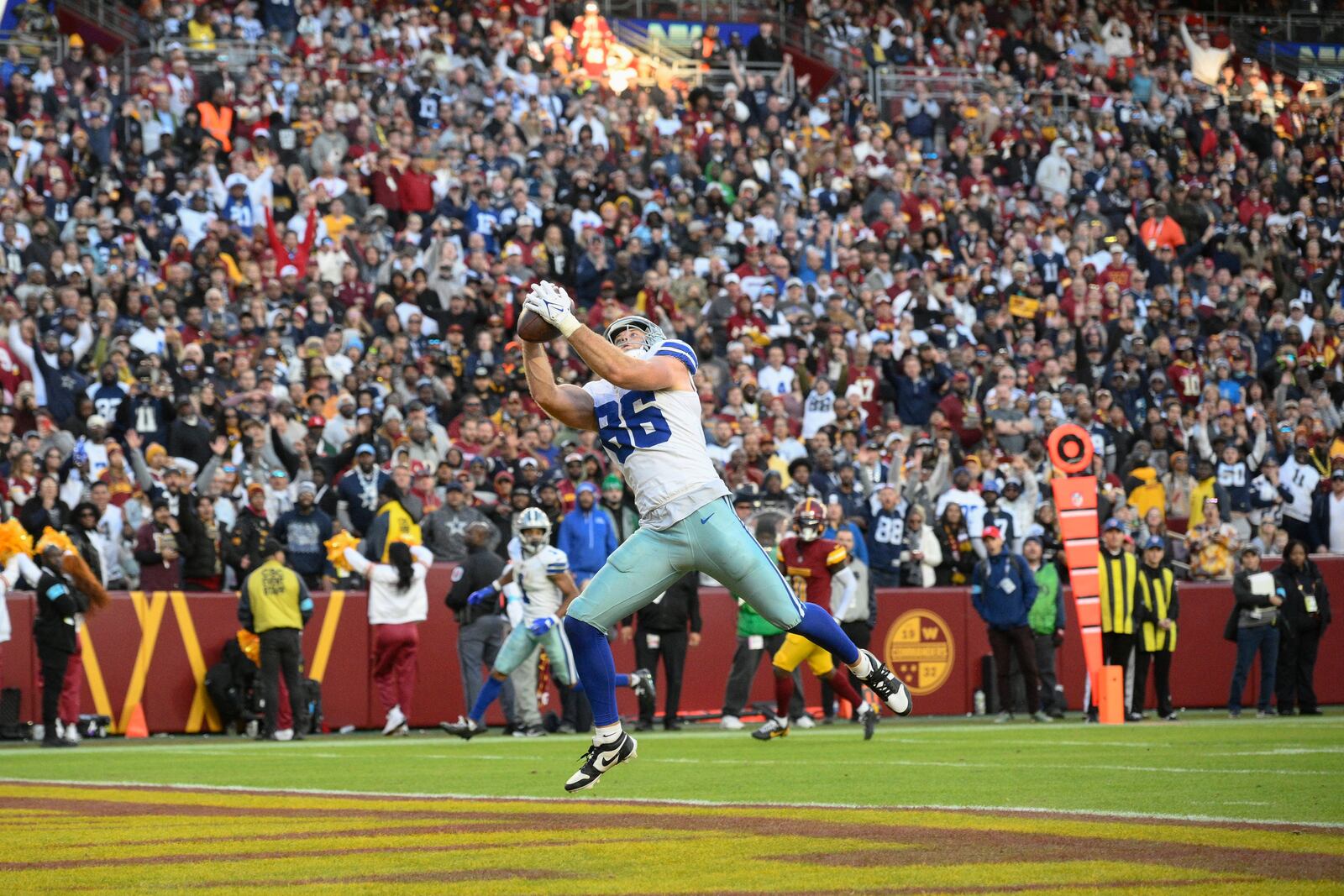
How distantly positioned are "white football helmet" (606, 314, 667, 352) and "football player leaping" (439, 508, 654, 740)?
7.04 meters

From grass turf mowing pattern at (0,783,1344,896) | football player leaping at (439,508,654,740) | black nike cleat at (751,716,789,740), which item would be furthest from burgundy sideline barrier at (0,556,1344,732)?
grass turf mowing pattern at (0,783,1344,896)

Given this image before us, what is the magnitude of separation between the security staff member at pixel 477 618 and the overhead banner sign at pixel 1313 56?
2431 cm

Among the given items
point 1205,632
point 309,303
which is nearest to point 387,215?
point 309,303

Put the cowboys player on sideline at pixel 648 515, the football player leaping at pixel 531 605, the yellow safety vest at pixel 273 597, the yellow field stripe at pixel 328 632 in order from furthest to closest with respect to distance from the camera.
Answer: the yellow field stripe at pixel 328 632 → the yellow safety vest at pixel 273 597 → the football player leaping at pixel 531 605 → the cowboys player on sideline at pixel 648 515

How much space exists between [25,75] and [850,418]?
10.6 meters

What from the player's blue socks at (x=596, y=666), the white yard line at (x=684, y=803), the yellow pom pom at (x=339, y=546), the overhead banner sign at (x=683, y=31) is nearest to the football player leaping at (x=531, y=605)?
the yellow pom pom at (x=339, y=546)

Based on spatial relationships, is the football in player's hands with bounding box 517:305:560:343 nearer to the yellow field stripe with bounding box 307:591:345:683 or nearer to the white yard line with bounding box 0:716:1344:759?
the white yard line with bounding box 0:716:1344:759

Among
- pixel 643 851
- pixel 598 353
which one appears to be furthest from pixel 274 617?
pixel 643 851

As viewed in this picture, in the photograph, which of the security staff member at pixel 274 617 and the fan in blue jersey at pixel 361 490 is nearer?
the security staff member at pixel 274 617

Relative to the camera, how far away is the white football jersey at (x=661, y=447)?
328 inches

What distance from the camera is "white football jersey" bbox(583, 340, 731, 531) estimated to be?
Answer: 8.34m

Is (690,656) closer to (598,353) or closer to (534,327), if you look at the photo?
(534,327)

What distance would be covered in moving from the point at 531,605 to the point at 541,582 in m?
0.21

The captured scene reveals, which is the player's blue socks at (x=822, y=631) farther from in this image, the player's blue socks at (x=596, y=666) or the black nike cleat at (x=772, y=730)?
the black nike cleat at (x=772, y=730)
